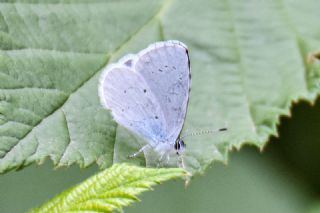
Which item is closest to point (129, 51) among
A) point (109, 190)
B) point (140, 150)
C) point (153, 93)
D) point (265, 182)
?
point (153, 93)

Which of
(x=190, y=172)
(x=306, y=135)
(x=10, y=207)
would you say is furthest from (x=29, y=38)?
(x=306, y=135)

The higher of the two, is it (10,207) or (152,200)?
(10,207)

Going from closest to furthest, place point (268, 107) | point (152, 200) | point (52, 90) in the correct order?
point (52, 90) < point (268, 107) < point (152, 200)

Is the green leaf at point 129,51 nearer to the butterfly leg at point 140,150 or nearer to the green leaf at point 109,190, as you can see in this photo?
the butterfly leg at point 140,150

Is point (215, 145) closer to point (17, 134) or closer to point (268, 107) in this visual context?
point (268, 107)

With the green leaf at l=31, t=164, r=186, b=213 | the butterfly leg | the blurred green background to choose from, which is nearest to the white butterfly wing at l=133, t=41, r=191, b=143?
the butterfly leg

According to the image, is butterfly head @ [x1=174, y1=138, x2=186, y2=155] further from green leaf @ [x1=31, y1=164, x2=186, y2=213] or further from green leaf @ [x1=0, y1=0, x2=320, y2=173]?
green leaf @ [x1=31, y1=164, x2=186, y2=213]

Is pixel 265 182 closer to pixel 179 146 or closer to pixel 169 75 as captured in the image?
pixel 179 146
